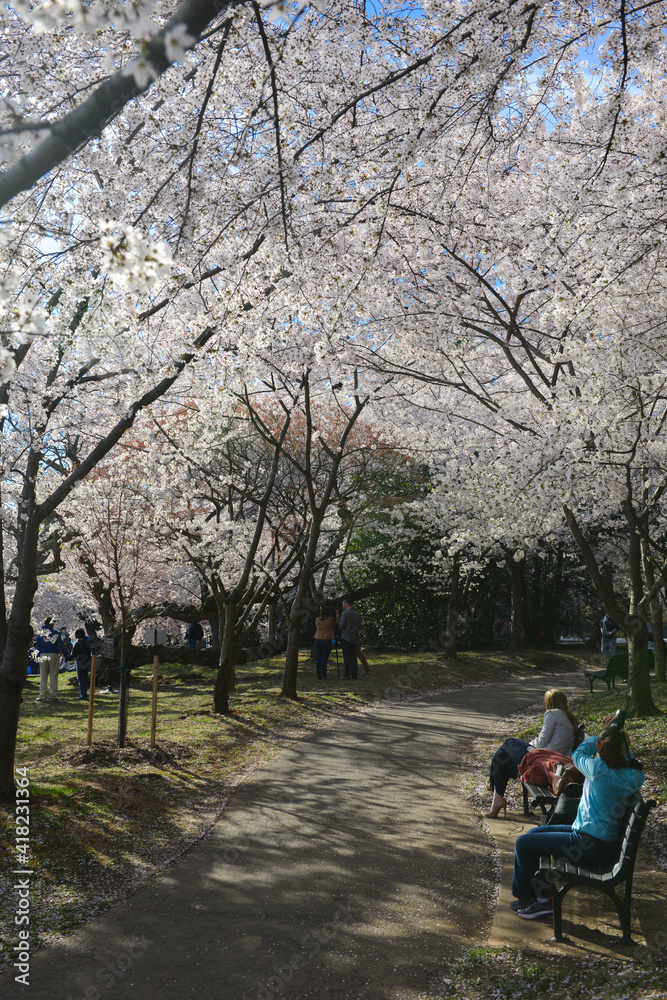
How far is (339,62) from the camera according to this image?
582 centimetres

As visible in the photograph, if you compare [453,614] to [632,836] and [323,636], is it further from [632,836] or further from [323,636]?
[632,836]

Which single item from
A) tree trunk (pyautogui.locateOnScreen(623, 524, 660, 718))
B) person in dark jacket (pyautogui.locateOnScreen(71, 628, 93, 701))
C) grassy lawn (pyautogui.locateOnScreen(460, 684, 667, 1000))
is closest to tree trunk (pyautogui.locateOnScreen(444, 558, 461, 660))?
person in dark jacket (pyautogui.locateOnScreen(71, 628, 93, 701))

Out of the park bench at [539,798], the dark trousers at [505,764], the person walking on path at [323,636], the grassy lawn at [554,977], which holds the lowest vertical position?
the grassy lawn at [554,977]

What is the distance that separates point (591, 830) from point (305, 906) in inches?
74.5

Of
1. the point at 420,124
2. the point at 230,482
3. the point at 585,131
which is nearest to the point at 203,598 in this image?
the point at 230,482

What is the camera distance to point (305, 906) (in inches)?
187

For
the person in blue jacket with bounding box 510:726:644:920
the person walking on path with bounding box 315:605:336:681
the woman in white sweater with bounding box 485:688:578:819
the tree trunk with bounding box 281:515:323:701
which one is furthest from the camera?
the person walking on path with bounding box 315:605:336:681

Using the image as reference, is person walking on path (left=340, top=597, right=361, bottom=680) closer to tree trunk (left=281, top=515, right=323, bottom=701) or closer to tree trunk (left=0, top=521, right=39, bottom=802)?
tree trunk (left=281, top=515, right=323, bottom=701)

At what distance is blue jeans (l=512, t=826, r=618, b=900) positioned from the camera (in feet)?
14.9

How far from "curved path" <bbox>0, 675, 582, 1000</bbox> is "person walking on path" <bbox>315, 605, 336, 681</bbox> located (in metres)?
8.23

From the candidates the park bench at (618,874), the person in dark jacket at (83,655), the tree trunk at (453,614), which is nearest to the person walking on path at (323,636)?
the tree trunk at (453,614)

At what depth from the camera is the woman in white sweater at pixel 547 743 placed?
21.3 ft

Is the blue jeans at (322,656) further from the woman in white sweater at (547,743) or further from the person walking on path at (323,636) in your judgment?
the woman in white sweater at (547,743)

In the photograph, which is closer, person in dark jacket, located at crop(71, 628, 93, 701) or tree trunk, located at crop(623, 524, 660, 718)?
tree trunk, located at crop(623, 524, 660, 718)
